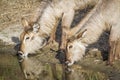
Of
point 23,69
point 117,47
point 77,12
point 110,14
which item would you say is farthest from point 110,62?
point 77,12

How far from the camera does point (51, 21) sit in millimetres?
12789

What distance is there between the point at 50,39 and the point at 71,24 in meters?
0.96

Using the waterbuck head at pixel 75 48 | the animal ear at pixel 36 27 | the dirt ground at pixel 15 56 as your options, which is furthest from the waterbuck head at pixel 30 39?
the waterbuck head at pixel 75 48

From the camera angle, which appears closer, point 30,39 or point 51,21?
point 30,39

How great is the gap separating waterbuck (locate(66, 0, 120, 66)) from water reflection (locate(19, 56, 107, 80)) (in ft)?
0.90

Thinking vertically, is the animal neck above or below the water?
above

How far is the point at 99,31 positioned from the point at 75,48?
2.34ft

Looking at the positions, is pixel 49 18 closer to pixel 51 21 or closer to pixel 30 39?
pixel 51 21

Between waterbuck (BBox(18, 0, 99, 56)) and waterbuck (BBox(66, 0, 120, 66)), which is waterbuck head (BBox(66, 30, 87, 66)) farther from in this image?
waterbuck (BBox(18, 0, 99, 56))

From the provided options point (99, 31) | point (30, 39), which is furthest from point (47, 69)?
point (99, 31)

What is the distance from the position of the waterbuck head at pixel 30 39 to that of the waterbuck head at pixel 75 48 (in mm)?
1251

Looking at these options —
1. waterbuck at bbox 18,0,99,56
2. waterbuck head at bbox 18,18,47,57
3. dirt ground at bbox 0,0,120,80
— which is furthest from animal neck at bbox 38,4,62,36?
dirt ground at bbox 0,0,120,80

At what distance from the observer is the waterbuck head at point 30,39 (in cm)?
1225

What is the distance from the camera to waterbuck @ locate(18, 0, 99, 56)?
490 inches
